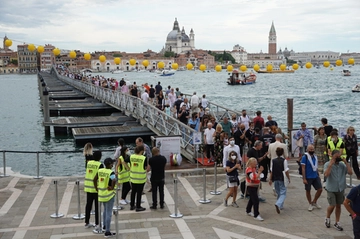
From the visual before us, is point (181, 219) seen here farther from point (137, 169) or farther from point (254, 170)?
point (254, 170)

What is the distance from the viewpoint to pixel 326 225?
9367 mm

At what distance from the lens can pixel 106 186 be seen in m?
8.90

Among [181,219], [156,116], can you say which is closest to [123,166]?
[181,219]

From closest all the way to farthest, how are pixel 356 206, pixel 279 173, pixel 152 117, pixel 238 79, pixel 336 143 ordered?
1. pixel 356 206
2. pixel 279 173
3. pixel 336 143
4. pixel 152 117
5. pixel 238 79

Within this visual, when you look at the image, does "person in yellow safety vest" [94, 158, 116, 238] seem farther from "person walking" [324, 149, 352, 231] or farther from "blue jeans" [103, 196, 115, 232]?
"person walking" [324, 149, 352, 231]

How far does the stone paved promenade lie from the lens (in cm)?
921

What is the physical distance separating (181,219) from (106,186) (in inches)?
81.2

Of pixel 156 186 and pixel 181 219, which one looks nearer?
pixel 181 219

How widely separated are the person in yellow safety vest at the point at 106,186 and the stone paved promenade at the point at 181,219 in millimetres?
489

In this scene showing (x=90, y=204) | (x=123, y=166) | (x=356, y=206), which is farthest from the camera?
(x=123, y=166)

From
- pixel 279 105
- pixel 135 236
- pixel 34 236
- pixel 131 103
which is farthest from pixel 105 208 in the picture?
pixel 279 105

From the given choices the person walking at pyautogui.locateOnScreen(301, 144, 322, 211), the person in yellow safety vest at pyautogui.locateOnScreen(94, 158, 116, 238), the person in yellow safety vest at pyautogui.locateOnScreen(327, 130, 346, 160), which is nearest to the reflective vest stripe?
the person in yellow safety vest at pyautogui.locateOnScreen(94, 158, 116, 238)

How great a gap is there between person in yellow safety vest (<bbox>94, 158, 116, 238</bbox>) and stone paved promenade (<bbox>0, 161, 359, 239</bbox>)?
0.49 metres

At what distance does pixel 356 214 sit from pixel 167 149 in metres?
8.13
